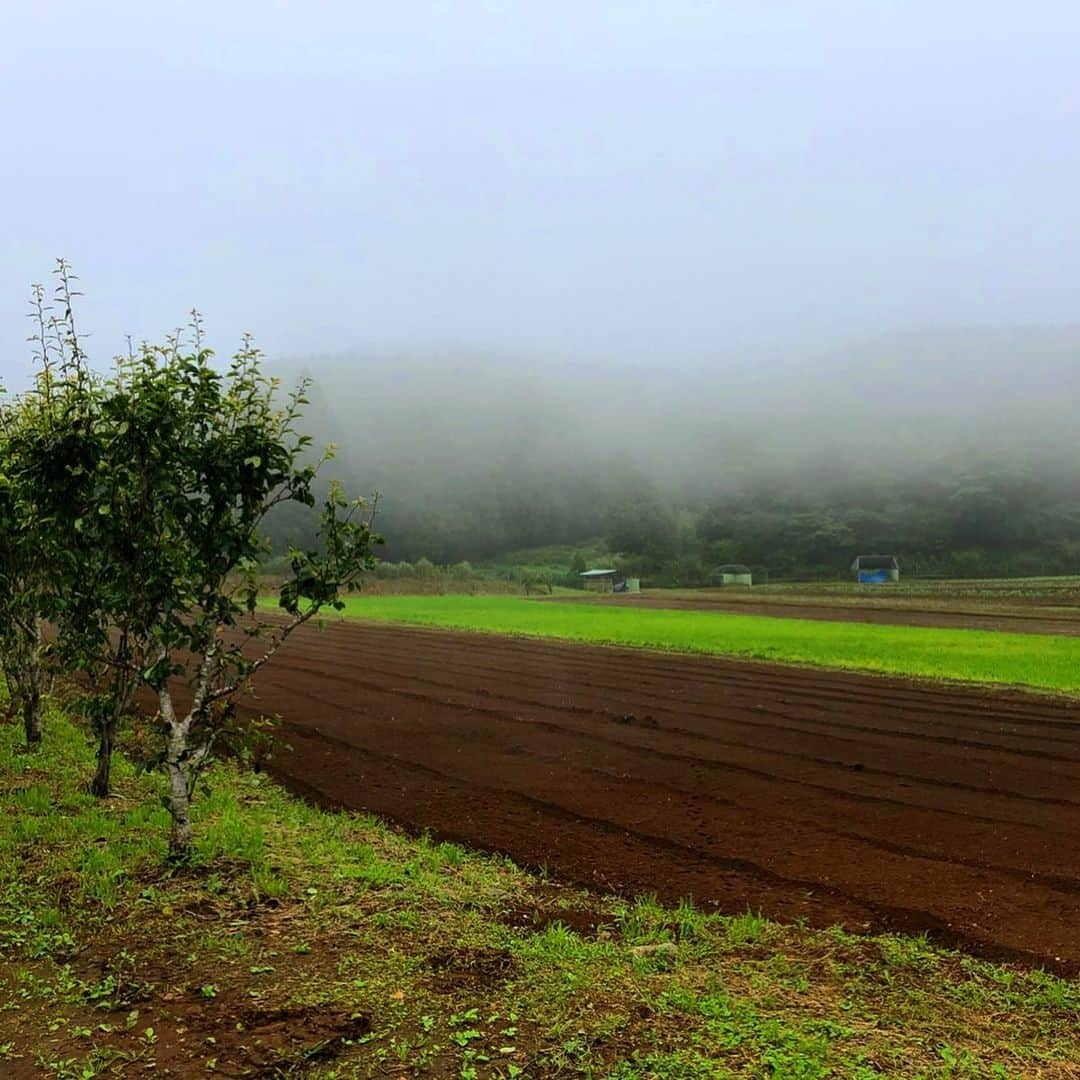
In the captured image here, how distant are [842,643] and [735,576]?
10132cm

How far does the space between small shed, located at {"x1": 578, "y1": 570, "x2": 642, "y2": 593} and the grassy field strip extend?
220 ft

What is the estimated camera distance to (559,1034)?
4.17m

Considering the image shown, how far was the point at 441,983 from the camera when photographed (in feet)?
→ 15.5

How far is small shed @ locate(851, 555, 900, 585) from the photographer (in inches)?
4417

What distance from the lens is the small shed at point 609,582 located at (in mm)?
113000

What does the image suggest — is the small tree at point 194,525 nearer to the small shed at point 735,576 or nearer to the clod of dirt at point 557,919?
the clod of dirt at point 557,919

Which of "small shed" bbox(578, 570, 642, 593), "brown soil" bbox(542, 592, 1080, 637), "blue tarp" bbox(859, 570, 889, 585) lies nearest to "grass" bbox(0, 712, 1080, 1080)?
"brown soil" bbox(542, 592, 1080, 637)

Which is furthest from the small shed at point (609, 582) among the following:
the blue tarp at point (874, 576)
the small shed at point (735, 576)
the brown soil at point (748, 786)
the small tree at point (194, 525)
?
the small tree at point (194, 525)

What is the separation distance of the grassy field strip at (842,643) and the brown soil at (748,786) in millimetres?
3238

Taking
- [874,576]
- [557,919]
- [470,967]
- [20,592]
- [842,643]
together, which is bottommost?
[874,576]

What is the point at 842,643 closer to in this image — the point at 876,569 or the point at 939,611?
the point at 939,611

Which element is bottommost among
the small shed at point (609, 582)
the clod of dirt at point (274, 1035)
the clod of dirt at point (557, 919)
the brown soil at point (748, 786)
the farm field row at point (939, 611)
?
the small shed at point (609, 582)

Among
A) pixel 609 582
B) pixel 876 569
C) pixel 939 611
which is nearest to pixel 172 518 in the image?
pixel 939 611

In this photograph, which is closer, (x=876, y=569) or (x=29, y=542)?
(x=29, y=542)
